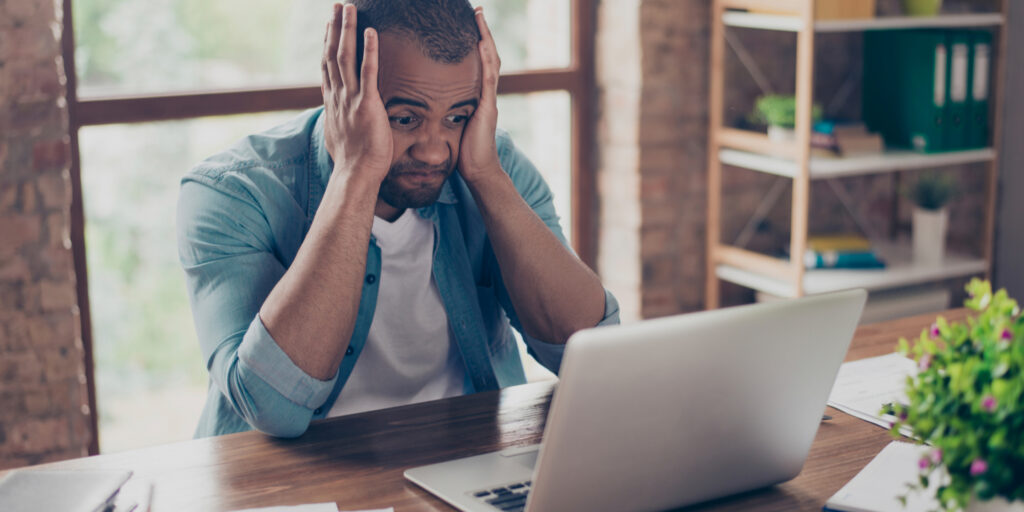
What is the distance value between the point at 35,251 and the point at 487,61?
1275mm

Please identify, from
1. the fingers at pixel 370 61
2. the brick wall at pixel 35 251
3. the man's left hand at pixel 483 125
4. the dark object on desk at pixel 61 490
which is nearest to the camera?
the dark object on desk at pixel 61 490

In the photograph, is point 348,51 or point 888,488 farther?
point 348,51

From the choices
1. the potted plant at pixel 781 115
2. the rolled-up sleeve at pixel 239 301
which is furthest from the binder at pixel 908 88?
the rolled-up sleeve at pixel 239 301

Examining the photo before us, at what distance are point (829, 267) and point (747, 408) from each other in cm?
205

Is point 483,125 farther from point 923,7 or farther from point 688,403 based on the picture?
point 923,7

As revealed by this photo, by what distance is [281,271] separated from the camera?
1530mm

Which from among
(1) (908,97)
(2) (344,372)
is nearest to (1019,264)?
(1) (908,97)

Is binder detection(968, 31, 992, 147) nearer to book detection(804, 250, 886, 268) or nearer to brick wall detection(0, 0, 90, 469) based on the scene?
book detection(804, 250, 886, 268)

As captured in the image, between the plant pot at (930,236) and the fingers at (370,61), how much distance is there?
6.91ft

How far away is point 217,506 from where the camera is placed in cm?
113

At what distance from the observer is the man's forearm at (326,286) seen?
4.46 feet

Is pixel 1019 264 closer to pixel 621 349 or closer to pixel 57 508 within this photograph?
pixel 621 349

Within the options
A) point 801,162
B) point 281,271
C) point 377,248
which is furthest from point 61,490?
point 801,162

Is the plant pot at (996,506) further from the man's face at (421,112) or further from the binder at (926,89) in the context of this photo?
the binder at (926,89)
